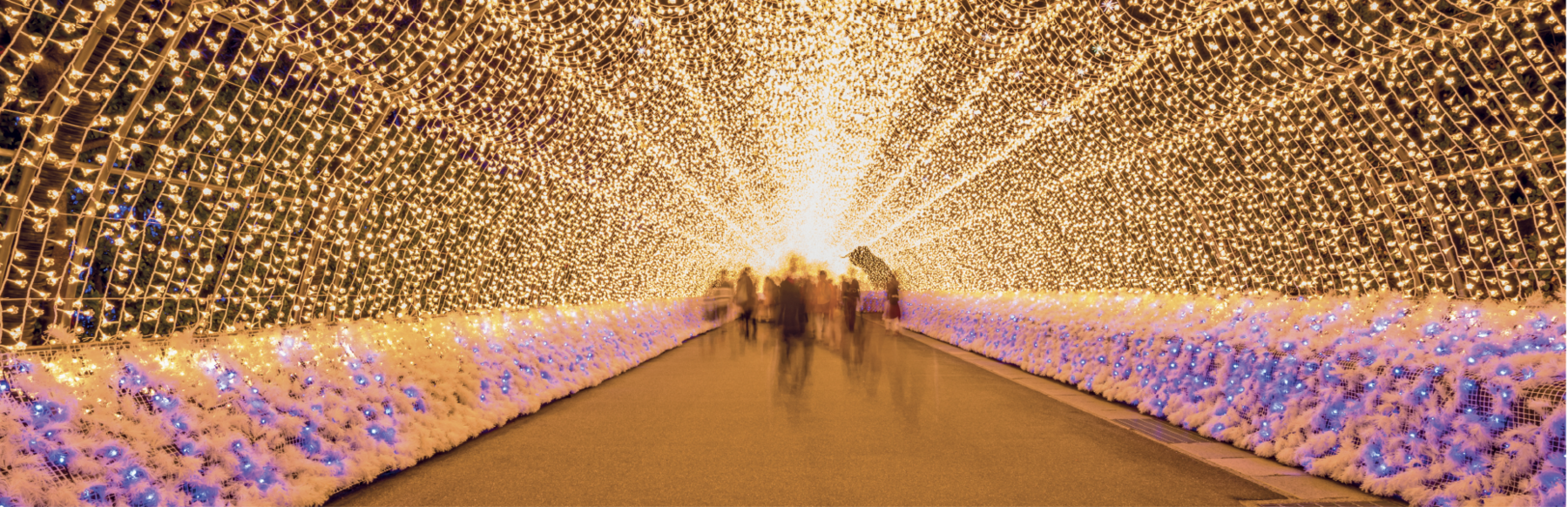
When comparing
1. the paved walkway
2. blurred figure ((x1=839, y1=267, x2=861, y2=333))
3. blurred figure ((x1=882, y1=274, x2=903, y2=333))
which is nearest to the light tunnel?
the paved walkway

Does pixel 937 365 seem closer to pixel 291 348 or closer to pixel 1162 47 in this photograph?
pixel 1162 47

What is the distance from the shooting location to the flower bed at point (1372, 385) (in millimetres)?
4215

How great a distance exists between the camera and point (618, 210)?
1336cm

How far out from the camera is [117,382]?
13.7 ft

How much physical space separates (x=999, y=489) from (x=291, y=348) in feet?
14.2

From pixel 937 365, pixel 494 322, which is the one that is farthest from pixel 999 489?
pixel 937 365

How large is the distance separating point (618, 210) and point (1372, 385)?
10.2 meters

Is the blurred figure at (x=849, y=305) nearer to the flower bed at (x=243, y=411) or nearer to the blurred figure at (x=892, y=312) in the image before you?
the blurred figure at (x=892, y=312)

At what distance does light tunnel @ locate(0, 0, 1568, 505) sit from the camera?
426cm

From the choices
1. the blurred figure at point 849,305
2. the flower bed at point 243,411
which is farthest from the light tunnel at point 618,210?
the blurred figure at point 849,305

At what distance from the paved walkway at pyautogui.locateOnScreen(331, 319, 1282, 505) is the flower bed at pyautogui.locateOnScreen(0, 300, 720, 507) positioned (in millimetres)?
270

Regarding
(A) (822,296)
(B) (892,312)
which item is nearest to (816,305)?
(A) (822,296)

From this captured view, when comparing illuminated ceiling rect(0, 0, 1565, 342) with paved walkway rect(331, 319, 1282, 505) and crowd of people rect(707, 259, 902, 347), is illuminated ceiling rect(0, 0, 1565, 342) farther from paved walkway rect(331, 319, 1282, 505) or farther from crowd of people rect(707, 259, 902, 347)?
crowd of people rect(707, 259, 902, 347)

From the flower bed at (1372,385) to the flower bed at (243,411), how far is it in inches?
224
